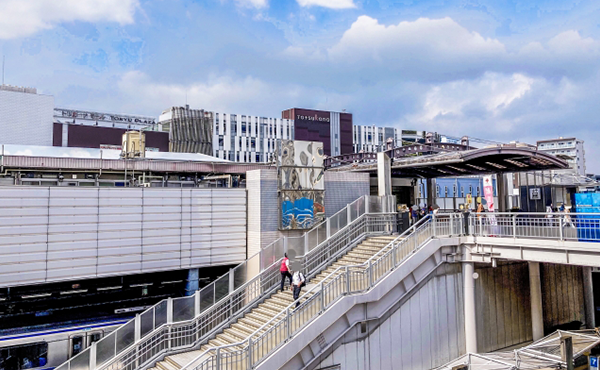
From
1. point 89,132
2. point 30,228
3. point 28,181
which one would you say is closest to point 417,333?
point 30,228

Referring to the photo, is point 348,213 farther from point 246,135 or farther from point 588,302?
point 246,135

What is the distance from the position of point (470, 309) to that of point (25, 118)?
46377 millimetres

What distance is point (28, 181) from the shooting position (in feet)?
51.4

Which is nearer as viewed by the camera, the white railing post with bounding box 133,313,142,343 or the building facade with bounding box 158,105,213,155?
the white railing post with bounding box 133,313,142,343

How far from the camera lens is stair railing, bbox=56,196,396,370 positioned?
44.6 ft

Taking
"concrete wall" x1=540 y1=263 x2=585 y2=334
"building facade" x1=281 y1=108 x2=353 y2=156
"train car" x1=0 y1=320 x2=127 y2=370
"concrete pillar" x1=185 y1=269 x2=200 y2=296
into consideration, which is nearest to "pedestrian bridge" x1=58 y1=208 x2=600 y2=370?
"concrete wall" x1=540 y1=263 x2=585 y2=334

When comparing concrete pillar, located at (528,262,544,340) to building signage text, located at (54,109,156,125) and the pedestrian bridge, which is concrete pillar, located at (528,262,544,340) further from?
building signage text, located at (54,109,156,125)

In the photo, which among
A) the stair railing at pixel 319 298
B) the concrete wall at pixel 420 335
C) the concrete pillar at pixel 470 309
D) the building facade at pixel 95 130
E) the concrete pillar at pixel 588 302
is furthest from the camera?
the building facade at pixel 95 130

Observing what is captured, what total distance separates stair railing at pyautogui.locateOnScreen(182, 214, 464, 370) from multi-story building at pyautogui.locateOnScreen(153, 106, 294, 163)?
51.3 metres

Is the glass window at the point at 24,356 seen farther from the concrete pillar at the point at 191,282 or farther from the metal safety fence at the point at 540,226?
the metal safety fence at the point at 540,226

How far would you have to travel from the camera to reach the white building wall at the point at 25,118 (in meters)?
42.1

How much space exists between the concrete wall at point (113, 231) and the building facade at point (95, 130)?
2592 centimetres

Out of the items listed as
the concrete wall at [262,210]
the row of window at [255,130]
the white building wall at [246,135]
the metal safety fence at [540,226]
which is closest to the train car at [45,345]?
the concrete wall at [262,210]

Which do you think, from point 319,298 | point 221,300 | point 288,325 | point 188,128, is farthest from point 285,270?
point 188,128
